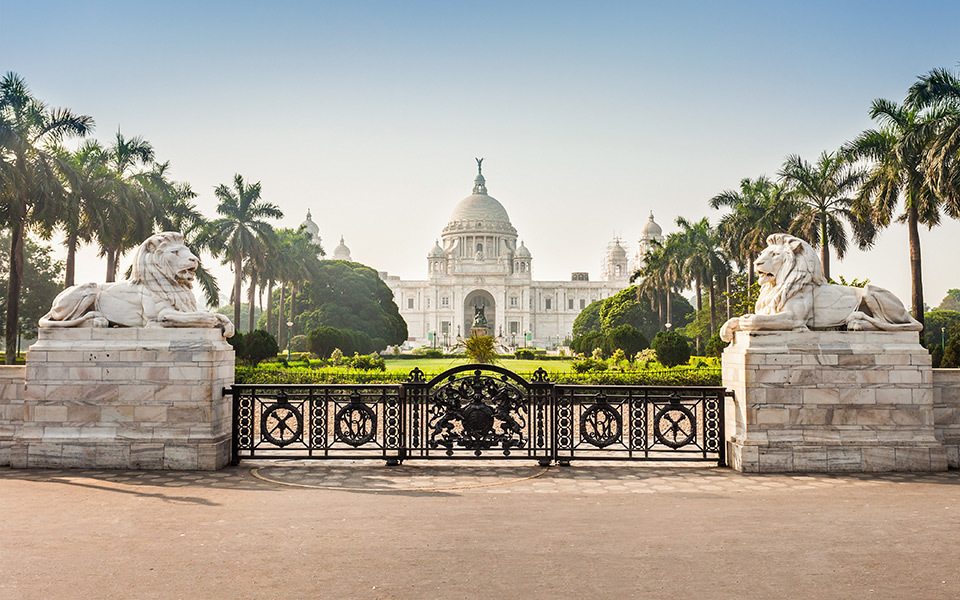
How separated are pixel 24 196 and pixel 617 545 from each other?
831 inches

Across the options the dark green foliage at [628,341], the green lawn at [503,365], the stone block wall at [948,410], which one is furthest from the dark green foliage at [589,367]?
the stone block wall at [948,410]

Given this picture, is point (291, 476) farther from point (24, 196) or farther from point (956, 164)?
point (956, 164)

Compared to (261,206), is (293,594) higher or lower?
lower

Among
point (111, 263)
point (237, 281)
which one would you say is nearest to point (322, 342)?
point (237, 281)

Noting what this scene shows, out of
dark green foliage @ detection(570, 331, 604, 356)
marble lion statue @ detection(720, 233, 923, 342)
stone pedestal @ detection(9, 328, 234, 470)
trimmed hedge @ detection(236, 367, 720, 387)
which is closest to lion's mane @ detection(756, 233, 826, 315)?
marble lion statue @ detection(720, 233, 923, 342)

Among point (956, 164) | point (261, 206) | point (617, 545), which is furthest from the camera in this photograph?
point (261, 206)

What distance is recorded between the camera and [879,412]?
7680mm

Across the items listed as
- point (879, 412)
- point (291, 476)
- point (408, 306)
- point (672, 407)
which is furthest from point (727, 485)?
point (408, 306)

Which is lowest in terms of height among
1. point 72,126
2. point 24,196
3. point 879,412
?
point 879,412

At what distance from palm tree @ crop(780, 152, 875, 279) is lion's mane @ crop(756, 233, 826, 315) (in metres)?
21.0

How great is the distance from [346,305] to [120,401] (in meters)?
40.4

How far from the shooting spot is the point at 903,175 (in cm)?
2209

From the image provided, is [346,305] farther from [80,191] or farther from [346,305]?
[80,191]

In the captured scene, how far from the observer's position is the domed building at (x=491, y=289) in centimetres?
9056
